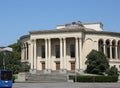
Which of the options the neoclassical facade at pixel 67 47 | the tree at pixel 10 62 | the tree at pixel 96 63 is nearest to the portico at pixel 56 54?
the neoclassical facade at pixel 67 47

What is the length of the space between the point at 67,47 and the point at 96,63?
9.82 metres

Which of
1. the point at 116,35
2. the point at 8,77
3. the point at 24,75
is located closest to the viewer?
the point at 8,77

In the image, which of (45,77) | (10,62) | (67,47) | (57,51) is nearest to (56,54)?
(57,51)

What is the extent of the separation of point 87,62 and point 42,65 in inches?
479

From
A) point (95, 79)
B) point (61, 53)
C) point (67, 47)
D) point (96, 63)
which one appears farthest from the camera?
point (67, 47)

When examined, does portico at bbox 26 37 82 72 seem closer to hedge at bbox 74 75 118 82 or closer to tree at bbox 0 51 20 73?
tree at bbox 0 51 20 73

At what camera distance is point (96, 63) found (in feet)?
231

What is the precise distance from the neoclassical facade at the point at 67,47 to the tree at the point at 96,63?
10.1 feet

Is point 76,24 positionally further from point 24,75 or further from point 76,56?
point 24,75

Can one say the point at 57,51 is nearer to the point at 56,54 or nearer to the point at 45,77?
the point at 56,54

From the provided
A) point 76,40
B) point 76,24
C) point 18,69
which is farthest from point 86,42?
point 18,69

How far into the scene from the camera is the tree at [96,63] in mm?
70000

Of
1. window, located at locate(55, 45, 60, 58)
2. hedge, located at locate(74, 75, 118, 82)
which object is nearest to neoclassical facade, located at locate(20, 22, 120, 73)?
window, located at locate(55, 45, 60, 58)

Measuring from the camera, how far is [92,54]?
71375mm
